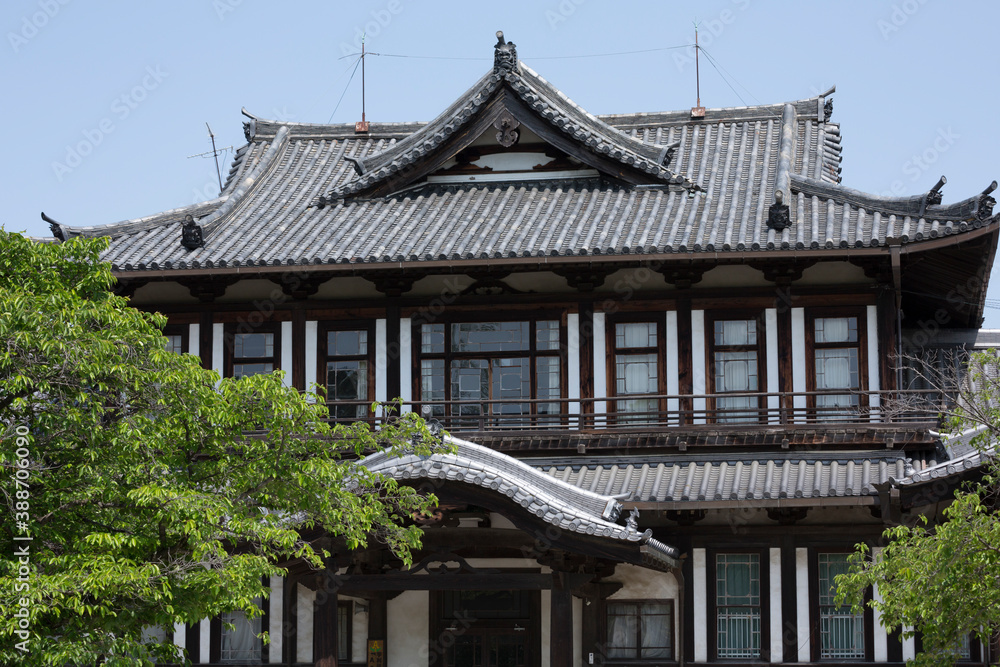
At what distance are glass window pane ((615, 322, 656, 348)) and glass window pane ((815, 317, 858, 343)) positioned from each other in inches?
104

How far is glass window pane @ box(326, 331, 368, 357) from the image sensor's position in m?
21.5

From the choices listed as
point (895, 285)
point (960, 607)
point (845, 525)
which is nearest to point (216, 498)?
point (960, 607)

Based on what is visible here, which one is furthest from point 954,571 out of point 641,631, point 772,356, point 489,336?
point 489,336

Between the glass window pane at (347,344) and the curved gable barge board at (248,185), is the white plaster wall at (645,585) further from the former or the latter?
the curved gable barge board at (248,185)

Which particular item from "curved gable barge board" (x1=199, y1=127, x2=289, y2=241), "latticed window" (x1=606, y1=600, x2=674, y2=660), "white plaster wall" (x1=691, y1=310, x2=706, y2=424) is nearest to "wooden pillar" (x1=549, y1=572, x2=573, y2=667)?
"latticed window" (x1=606, y1=600, x2=674, y2=660)

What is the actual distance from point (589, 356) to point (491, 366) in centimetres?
166

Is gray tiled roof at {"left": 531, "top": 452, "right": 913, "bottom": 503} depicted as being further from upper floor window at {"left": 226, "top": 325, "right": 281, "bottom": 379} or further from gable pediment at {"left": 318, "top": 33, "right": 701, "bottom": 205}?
gable pediment at {"left": 318, "top": 33, "right": 701, "bottom": 205}

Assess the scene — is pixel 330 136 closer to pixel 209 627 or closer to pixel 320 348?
pixel 320 348

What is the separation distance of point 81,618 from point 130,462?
1469mm

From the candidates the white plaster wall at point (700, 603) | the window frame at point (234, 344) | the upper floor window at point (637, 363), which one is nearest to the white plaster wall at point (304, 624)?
the window frame at point (234, 344)

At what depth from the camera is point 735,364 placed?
67.2 feet

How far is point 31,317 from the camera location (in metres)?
11.4

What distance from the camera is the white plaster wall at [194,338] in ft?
71.1

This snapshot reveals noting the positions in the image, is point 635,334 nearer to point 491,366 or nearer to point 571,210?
point 491,366
